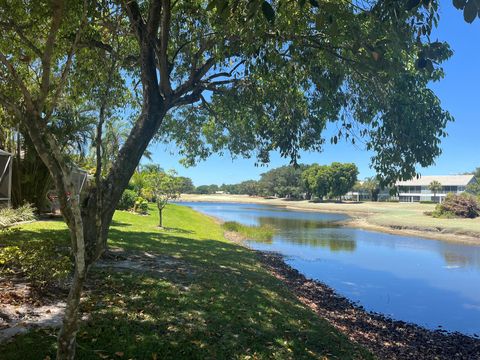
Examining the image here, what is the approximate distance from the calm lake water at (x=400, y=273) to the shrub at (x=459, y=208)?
18863 mm

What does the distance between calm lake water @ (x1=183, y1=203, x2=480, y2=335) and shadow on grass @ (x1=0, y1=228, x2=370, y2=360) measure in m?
4.99

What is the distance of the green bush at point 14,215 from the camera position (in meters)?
13.2

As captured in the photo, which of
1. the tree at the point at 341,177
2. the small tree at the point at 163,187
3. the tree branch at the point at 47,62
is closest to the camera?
the tree branch at the point at 47,62

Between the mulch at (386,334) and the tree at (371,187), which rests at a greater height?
the tree at (371,187)

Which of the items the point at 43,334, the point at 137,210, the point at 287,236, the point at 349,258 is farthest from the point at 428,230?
the point at 43,334

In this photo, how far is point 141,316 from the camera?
615 cm

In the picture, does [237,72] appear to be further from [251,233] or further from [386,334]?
[251,233]

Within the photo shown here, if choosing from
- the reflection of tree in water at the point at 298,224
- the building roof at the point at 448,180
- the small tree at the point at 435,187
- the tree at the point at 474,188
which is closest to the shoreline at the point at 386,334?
the reflection of tree in water at the point at 298,224

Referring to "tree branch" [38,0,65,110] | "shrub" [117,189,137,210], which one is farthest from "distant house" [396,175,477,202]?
"tree branch" [38,0,65,110]

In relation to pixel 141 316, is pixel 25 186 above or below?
above

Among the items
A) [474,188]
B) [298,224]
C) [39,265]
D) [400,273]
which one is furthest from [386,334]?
[474,188]

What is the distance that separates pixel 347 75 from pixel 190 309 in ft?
21.2

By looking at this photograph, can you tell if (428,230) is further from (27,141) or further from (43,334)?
(43,334)

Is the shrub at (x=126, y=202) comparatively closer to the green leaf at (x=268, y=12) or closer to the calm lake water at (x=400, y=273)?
the calm lake water at (x=400, y=273)
